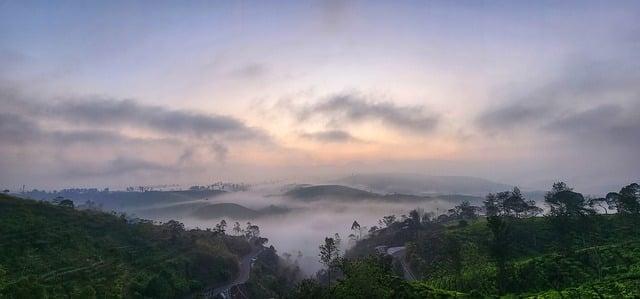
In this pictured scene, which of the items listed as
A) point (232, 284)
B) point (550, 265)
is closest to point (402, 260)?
point (232, 284)

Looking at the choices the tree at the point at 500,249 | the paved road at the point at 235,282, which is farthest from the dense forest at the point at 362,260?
the paved road at the point at 235,282

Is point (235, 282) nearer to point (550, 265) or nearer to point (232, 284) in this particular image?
point (232, 284)

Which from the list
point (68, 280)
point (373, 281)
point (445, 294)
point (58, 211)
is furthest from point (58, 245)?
point (445, 294)

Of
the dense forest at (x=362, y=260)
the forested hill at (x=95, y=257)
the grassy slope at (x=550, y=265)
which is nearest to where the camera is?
the grassy slope at (x=550, y=265)

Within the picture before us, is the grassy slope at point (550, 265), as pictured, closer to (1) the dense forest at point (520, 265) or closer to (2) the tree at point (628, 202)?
(1) the dense forest at point (520, 265)

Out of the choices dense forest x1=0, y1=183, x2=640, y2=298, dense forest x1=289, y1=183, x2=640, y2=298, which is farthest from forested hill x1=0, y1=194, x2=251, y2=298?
dense forest x1=289, y1=183, x2=640, y2=298

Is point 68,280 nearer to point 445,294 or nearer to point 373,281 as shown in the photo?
point 373,281

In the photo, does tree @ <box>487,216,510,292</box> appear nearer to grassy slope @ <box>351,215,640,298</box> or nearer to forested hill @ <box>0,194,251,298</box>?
grassy slope @ <box>351,215,640,298</box>

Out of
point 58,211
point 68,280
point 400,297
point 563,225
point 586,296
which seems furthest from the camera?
point 58,211
